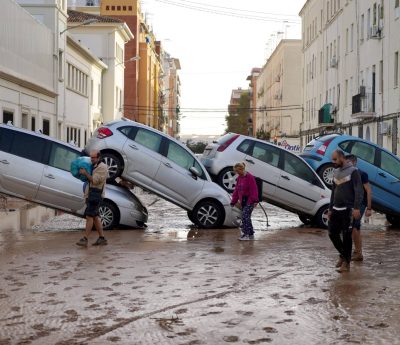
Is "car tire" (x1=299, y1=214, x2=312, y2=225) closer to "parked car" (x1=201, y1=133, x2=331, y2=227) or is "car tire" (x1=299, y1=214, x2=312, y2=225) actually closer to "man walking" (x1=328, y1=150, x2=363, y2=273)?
"parked car" (x1=201, y1=133, x2=331, y2=227)

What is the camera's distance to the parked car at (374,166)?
2045 centimetres

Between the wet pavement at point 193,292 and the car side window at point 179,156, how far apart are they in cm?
235

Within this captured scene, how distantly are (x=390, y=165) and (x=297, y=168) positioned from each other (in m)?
2.71

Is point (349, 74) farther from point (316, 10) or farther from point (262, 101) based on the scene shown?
point (262, 101)

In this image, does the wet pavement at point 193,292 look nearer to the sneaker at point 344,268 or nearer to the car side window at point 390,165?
the sneaker at point 344,268

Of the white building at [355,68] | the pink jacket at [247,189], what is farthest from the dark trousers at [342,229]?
the white building at [355,68]

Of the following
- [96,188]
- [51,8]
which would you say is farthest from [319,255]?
[51,8]

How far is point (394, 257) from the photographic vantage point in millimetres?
13703

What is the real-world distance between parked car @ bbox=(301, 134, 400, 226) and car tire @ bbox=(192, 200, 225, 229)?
3767 mm

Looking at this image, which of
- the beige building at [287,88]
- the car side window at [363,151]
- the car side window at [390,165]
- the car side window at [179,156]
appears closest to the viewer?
the car side window at [179,156]

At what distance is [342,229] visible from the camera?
11.9 m

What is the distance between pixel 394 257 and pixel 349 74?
117ft

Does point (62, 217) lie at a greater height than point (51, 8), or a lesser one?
lesser

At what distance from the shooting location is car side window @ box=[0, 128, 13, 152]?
55.4 ft
